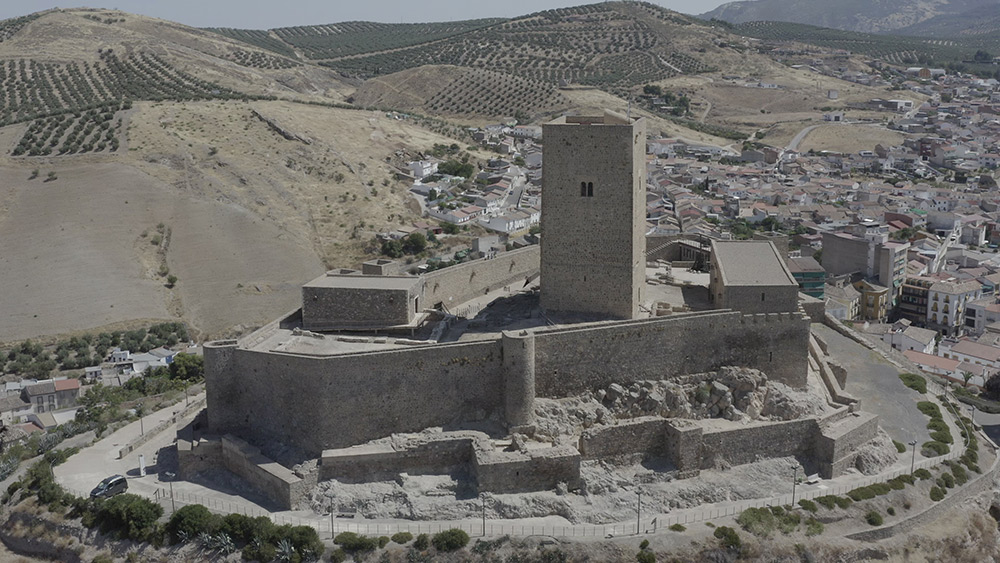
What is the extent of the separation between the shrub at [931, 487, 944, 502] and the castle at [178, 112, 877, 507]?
7.99 ft

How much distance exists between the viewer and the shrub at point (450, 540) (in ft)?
77.4

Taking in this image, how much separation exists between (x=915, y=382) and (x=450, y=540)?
19116mm

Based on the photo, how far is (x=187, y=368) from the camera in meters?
38.2

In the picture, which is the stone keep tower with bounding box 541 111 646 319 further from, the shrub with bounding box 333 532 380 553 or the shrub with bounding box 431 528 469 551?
the shrub with bounding box 333 532 380 553

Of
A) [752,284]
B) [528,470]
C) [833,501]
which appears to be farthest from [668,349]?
[833,501]

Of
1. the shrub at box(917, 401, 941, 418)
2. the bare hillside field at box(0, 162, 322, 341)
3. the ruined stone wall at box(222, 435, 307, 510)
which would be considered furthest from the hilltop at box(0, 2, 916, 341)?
the shrub at box(917, 401, 941, 418)

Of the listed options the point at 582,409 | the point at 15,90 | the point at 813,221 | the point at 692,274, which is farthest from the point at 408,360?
the point at 15,90

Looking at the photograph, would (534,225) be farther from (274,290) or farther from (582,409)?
(582,409)

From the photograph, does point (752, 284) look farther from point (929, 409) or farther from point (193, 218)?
point (193, 218)

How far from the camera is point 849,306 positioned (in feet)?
160

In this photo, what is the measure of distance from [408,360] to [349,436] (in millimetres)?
2453

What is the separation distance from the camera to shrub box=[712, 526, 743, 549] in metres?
24.3

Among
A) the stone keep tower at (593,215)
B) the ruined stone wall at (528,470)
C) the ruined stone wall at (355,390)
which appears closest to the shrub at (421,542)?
the ruined stone wall at (528,470)

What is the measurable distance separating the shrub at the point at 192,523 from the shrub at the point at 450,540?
4.75 m
